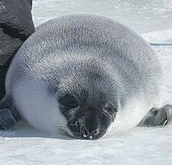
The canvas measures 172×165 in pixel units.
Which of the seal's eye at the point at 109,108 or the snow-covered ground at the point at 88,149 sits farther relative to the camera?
the seal's eye at the point at 109,108

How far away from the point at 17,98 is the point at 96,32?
64cm

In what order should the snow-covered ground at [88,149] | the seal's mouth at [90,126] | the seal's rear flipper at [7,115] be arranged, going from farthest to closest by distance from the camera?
the seal's rear flipper at [7,115] → the seal's mouth at [90,126] → the snow-covered ground at [88,149]

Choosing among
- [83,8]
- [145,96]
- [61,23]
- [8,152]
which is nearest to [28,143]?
[8,152]

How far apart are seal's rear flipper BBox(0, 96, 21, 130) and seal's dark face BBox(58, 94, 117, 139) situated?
1.42 feet

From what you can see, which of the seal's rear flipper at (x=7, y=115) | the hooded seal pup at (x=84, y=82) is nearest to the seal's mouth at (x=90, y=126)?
the hooded seal pup at (x=84, y=82)

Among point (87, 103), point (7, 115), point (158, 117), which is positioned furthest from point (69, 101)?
point (158, 117)

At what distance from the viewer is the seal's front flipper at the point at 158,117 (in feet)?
11.2

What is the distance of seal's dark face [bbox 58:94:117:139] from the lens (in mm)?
2949

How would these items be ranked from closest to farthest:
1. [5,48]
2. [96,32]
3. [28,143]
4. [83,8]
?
[28,143], [96,32], [5,48], [83,8]

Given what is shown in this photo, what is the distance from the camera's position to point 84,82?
9.79ft

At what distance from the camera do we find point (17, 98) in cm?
330

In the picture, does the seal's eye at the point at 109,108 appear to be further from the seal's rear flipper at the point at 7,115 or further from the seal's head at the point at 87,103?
the seal's rear flipper at the point at 7,115

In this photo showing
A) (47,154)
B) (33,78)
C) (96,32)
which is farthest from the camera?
(96,32)

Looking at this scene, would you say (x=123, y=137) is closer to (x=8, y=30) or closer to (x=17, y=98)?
(x=17, y=98)
